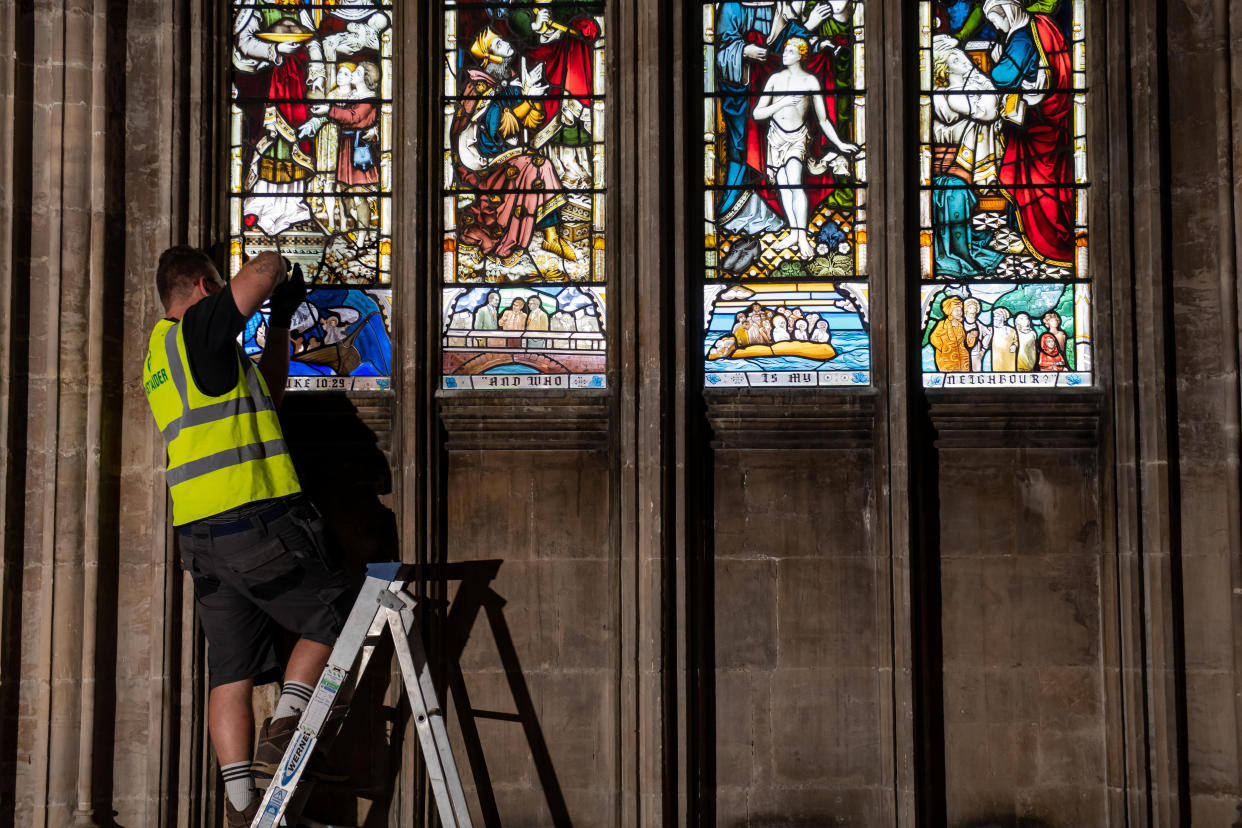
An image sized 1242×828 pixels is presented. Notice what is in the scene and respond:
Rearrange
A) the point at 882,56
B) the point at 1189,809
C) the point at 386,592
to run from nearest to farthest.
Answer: the point at 386,592
the point at 1189,809
the point at 882,56

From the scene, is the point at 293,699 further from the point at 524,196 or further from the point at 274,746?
the point at 524,196

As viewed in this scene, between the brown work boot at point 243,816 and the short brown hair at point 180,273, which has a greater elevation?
the short brown hair at point 180,273

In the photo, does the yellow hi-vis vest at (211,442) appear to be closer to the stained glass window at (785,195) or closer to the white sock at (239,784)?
the white sock at (239,784)

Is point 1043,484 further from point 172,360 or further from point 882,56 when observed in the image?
point 172,360

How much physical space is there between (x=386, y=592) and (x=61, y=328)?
2.19 metres

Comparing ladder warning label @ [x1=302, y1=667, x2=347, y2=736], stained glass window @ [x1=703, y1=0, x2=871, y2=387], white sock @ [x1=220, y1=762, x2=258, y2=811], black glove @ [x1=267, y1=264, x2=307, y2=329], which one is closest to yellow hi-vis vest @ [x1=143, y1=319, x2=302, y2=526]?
black glove @ [x1=267, y1=264, x2=307, y2=329]

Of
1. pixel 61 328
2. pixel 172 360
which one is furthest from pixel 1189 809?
pixel 61 328

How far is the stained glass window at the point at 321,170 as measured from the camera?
5.99 m

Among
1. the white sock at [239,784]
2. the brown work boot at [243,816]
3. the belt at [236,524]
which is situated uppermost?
the belt at [236,524]

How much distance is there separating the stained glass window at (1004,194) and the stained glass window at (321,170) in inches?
105

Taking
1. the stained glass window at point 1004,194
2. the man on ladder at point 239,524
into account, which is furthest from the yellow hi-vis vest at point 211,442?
the stained glass window at point 1004,194

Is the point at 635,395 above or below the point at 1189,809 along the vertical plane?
above

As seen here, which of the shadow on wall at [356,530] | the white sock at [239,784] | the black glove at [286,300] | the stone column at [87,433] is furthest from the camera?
the shadow on wall at [356,530]

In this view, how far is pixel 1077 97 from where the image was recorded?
6.14 m
